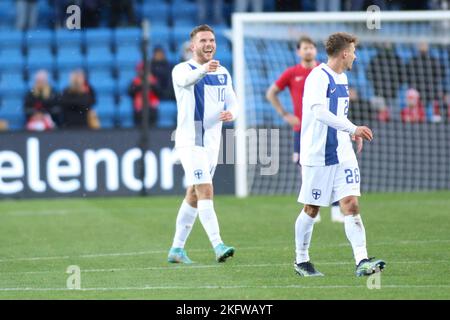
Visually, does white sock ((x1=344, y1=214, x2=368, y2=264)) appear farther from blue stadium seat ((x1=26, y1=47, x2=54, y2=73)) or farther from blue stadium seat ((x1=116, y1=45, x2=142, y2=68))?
blue stadium seat ((x1=26, y1=47, x2=54, y2=73))

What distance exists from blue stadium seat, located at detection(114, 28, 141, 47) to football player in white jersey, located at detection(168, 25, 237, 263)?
11506 mm

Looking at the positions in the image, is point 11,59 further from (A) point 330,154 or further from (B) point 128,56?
(A) point 330,154

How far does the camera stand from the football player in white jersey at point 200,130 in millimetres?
10500

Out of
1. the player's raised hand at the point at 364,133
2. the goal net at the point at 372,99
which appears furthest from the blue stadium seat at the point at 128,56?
the player's raised hand at the point at 364,133

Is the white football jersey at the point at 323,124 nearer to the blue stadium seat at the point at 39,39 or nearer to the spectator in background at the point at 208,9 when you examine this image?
the spectator in background at the point at 208,9

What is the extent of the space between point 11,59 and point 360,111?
704 centimetres

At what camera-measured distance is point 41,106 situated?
778 inches

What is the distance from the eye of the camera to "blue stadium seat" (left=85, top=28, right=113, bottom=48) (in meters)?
22.2

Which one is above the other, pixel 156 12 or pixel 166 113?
pixel 156 12

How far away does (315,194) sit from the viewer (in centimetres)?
946

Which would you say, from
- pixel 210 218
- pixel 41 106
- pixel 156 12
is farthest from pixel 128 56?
pixel 210 218

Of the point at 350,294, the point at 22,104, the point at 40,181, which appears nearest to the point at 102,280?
the point at 350,294

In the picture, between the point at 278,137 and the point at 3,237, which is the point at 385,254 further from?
the point at 278,137

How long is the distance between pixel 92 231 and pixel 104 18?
9891mm
